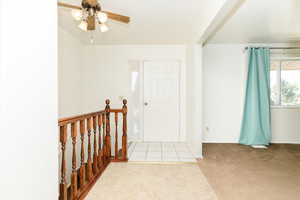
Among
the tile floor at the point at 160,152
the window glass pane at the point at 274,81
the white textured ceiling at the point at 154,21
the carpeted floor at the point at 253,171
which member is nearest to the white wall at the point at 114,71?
the white textured ceiling at the point at 154,21

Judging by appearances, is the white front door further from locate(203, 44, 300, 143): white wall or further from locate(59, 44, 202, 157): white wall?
locate(203, 44, 300, 143): white wall

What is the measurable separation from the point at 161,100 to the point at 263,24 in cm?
241

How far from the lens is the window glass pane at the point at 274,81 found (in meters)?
4.32

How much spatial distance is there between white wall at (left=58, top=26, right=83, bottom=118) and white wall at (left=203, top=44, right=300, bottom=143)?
279 cm

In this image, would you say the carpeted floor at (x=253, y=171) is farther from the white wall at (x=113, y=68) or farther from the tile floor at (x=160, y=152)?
the white wall at (x=113, y=68)

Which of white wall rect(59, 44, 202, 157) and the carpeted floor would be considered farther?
white wall rect(59, 44, 202, 157)

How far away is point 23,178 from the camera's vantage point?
91 centimetres

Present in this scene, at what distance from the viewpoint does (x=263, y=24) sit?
10.6ft

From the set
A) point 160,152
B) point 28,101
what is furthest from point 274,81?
point 28,101

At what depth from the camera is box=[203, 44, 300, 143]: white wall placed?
14.3 ft

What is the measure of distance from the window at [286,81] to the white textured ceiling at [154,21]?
7.02ft

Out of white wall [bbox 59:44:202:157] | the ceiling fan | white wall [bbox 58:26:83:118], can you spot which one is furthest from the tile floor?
the ceiling fan

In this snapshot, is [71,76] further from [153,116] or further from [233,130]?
[233,130]

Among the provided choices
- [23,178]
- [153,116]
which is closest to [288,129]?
[153,116]
